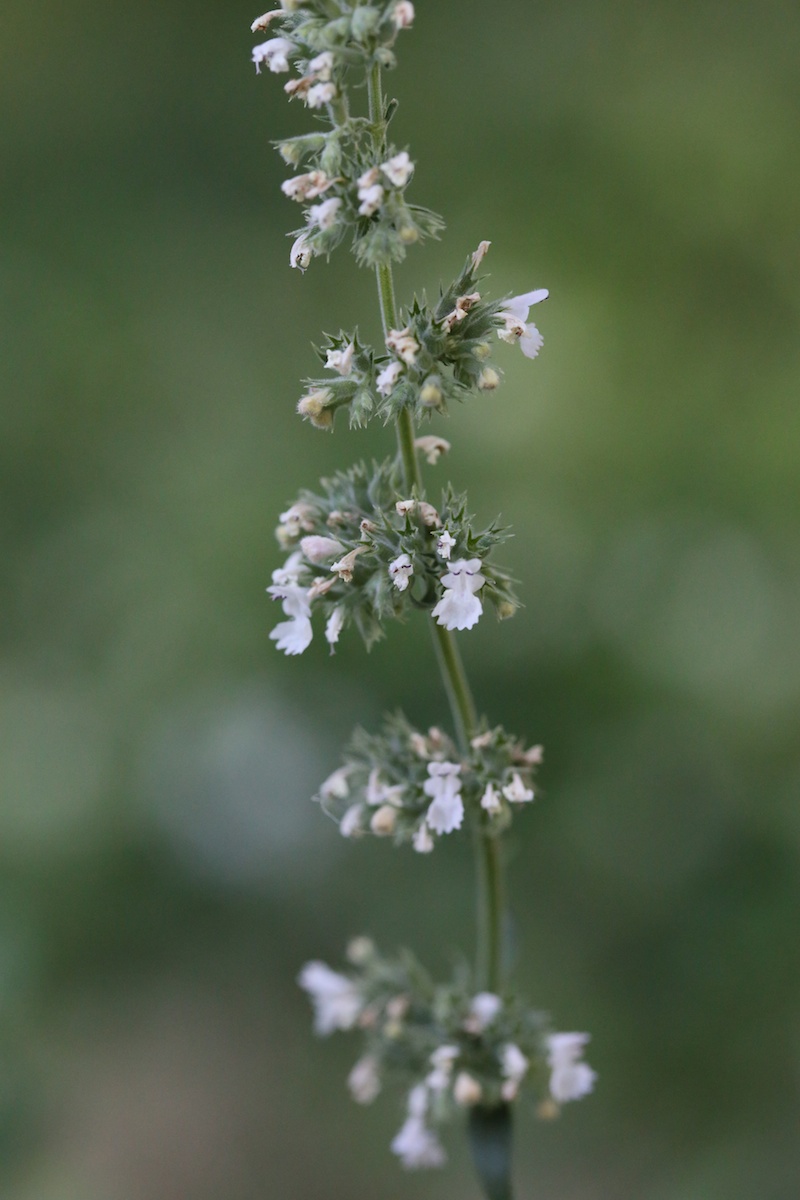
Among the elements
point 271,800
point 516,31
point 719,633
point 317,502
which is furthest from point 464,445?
point 516,31

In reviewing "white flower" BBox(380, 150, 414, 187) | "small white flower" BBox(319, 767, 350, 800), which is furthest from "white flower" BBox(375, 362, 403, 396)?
"small white flower" BBox(319, 767, 350, 800)

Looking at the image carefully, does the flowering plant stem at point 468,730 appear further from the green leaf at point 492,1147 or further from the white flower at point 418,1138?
the white flower at point 418,1138

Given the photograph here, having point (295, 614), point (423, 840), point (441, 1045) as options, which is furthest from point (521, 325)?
point (441, 1045)

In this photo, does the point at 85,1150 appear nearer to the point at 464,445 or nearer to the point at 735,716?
the point at 735,716

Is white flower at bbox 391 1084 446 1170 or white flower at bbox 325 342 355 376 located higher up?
white flower at bbox 325 342 355 376

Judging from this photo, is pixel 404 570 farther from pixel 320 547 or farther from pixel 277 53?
pixel 277 53

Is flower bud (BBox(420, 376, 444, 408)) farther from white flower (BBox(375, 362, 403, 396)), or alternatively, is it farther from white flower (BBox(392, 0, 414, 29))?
white flower (BBox(392, 0, 414, 29))

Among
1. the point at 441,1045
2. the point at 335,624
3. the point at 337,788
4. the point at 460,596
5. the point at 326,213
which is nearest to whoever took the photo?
the point at 326,213
